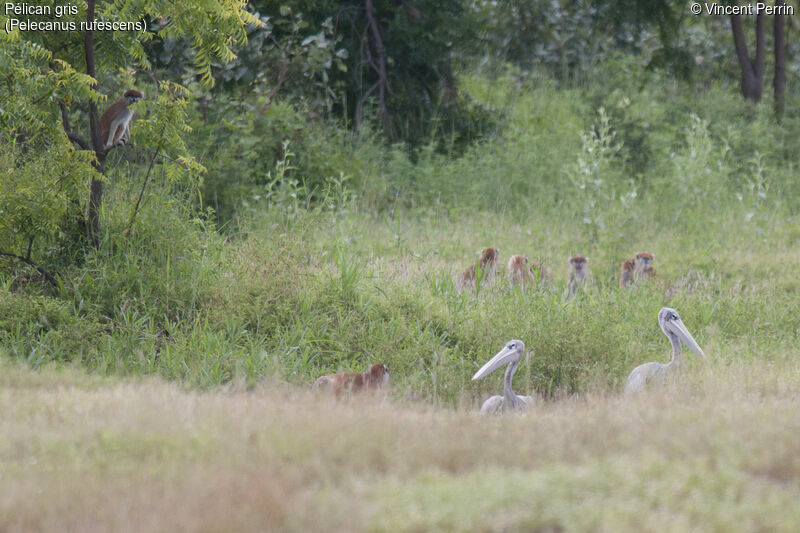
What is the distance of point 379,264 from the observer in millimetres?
8484

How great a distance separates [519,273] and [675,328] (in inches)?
86.0

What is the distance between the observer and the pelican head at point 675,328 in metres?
6.20

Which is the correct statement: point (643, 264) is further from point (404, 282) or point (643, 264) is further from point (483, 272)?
point (404, 282)

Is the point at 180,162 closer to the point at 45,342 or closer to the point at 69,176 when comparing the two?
the point at 69,176

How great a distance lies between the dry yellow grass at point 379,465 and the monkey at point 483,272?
3.23 m

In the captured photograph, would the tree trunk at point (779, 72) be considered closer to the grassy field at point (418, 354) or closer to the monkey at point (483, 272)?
the grassy field at point (418, 354)

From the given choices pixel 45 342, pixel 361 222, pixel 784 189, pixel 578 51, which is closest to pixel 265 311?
pixel 45 342

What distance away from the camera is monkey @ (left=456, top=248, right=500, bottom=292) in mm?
8094

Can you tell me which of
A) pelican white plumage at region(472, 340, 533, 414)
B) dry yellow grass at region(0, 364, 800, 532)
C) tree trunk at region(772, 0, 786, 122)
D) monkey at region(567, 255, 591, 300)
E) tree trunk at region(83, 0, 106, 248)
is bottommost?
pelican white plumage at region(472, 340, 533, 414)

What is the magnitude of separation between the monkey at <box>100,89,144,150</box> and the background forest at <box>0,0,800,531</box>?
0.28 meters

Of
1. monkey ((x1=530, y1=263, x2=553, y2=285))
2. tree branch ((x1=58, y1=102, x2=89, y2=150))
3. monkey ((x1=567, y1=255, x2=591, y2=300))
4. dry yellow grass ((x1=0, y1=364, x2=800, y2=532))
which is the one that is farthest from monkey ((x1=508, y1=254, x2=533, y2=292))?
Answer: tree branch ((x1=58, y1=102, x2=89, y2=150))

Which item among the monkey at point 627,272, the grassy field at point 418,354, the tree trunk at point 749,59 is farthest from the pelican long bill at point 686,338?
the tree trunk at point 749,59

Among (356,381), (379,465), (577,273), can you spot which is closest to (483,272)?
(577,273)

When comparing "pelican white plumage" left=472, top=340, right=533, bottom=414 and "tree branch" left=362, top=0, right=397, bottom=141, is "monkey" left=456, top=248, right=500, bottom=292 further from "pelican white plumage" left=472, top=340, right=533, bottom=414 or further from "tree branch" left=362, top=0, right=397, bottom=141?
"tree branch" left=362, top=0, right=397, bottom=141
